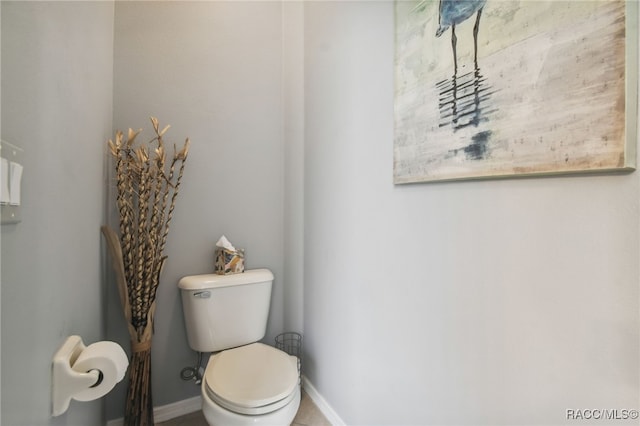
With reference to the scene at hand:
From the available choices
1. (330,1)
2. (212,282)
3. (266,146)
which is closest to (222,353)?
(212,282)

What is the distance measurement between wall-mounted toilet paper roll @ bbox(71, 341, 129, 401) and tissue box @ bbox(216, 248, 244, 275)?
0.76 meters

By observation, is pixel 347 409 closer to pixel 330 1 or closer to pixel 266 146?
pixel 266 146

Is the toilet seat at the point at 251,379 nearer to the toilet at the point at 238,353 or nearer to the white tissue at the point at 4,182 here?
the toilet at the point at 238,353

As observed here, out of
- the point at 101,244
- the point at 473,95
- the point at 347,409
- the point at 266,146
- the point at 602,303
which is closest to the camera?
the point at 602,303

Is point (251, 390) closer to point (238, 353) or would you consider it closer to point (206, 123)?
point (238, 353)

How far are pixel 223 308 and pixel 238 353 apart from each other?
23cm

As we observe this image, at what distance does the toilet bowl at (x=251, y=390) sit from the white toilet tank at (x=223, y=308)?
0.46ft

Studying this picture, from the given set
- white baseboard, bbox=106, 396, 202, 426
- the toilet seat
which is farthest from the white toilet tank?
white baseboard, bbox=106, 396, 202, 426

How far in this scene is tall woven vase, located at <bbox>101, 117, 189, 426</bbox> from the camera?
1.16 meters

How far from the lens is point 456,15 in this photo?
2.68ft

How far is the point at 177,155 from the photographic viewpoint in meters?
1.32

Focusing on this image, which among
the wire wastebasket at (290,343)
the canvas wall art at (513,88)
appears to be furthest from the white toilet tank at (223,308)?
the canvas wall art at (513,88)

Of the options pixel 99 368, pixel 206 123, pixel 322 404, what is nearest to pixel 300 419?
pixel 322 404

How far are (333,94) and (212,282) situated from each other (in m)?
1.12
